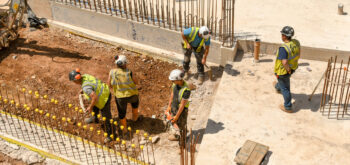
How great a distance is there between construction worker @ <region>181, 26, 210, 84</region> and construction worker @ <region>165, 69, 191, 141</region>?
2.01m

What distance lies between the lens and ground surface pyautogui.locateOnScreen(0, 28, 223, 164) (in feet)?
28.8

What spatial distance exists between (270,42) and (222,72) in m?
1.42

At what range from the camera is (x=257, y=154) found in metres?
6.73

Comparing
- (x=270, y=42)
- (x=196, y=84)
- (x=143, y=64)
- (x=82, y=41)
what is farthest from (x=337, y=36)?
(x=82, y=41)

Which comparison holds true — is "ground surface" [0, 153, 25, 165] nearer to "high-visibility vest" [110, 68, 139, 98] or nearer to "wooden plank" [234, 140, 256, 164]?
"high-visibility vest" [110, 68, 139, 98]

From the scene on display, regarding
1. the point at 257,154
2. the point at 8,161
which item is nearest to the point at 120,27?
the point at 8,161

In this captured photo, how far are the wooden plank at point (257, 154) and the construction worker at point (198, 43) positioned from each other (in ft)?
9.22

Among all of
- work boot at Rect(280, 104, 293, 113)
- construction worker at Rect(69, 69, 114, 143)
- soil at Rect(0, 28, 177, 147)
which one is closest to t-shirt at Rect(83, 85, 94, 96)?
construction worker at Rect(69, 69, 114, 143)

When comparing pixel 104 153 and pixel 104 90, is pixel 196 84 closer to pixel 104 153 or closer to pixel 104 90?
pixel 104 90

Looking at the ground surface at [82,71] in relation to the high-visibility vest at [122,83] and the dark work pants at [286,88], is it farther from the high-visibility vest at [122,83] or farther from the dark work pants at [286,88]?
the dark work pants at [286,88]

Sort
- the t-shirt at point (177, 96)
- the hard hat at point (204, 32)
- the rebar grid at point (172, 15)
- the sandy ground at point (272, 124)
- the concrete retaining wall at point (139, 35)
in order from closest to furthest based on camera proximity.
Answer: the t-shirt at point (177, 96) → the sandy ground at point (272, 124) → the hard hat at point (204, 32) → the concrete retaining wall at point (139, 35) → the rebar grid at point (172, 15)

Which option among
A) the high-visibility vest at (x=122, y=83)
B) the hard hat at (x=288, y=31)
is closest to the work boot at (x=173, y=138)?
the high-visibility vest at (x=122, y=83)

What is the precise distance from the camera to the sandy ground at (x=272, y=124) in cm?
691

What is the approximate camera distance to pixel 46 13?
12.8m
